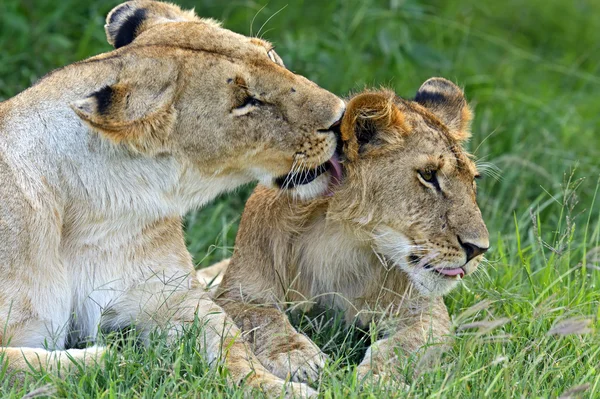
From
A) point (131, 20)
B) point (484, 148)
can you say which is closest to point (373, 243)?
point (131, 20)

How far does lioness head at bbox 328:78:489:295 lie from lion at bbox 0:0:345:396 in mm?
111

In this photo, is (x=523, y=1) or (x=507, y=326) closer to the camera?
(x=507, y=326)

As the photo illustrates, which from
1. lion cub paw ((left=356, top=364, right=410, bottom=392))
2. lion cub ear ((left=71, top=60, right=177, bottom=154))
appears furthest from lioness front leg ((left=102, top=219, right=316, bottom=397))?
lion cub ear ((left=71, top=60, right=177, bottom=154))

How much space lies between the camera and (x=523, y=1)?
28.0 feet

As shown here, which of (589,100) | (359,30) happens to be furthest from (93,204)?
(589,100)

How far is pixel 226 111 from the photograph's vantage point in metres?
3.64

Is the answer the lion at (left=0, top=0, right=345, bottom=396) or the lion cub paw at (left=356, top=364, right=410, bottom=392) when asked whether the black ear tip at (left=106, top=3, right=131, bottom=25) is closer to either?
the lion at (left=0, top=0, right=345, bottom=396)

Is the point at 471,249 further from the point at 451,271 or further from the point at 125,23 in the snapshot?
the point at 125,23

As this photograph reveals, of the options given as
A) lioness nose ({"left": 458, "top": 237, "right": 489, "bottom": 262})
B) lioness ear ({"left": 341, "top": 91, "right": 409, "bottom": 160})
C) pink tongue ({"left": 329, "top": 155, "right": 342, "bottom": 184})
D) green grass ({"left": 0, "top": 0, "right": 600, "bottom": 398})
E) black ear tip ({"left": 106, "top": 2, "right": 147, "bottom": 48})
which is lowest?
green grass ({"left": 0, "top": 0, "right": 600, "bottom": 398})

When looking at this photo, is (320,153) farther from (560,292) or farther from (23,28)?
(23,28)

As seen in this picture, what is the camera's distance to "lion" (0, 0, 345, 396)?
142 inches

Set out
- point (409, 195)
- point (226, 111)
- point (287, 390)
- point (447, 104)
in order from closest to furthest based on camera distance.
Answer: point (287, 390) → point (226, 111) → point (409, 195) → point (447, 104)

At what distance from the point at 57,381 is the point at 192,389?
0.42 meters

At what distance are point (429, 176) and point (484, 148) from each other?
101 inches
